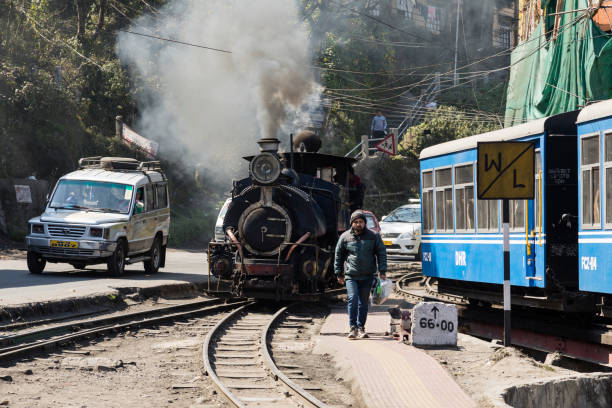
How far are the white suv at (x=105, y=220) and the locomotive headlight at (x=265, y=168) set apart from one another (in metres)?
4.97

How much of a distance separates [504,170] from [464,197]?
3.89 m

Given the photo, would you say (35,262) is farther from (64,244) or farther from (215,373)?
(215,373)

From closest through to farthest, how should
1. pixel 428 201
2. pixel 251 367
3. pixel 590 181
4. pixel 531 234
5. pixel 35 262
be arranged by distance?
1. pixel 251 367
2. pixel 590 181
3. pixel 531 234
4. pixel 428 201
5. pixel 35 262

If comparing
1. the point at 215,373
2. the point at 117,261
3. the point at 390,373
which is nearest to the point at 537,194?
the point at 390,373

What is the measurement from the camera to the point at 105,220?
18688 mm

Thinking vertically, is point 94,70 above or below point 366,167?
above

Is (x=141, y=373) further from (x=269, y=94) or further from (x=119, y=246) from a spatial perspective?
(x=269, y=94)

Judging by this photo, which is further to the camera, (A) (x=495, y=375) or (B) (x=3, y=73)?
(B) (x=3, y=73)

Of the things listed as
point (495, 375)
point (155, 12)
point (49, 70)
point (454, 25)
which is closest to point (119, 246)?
point (495, 375)

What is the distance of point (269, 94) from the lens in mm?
22094

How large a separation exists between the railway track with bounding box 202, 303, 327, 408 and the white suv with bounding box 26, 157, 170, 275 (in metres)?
5.79

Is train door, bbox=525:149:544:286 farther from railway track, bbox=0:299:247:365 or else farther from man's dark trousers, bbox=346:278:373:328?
railway track, bbox=0:299:247:365

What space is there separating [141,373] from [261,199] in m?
6.42

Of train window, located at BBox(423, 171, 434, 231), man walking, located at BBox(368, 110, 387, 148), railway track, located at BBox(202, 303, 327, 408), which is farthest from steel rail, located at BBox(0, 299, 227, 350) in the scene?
man walking, located at BBox(368, 110, 387, 148)
